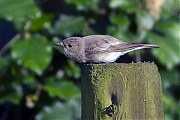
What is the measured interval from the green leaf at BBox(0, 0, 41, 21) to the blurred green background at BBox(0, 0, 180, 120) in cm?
9

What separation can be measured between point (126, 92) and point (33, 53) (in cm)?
271

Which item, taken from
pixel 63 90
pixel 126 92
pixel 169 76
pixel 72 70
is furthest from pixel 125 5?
pixel 126 92

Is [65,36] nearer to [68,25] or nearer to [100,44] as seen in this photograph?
[68,25]

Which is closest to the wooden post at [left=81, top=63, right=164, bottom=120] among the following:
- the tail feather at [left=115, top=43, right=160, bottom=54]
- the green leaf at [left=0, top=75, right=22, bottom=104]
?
the tail feather at [left=115, top=43, right=160, bottom=54]

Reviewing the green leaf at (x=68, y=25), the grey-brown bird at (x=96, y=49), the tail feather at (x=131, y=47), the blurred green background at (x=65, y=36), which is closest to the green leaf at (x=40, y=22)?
the blurred green background at (x=65, y=36)

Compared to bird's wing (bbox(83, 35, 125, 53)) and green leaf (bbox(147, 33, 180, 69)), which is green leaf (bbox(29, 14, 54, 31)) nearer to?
green leaf (bbox(147, 33, 180, 69))

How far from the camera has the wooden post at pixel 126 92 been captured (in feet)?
9.85

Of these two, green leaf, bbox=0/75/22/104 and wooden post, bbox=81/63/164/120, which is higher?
green leaf, bbox=0/75/22/104

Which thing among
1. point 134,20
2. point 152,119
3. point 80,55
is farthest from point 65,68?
point 152,119

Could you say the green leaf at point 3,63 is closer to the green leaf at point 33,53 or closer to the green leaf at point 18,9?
the green leaf at point 33,53

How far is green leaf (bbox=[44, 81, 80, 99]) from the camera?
6.09 metres

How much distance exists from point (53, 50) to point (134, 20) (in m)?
1.04

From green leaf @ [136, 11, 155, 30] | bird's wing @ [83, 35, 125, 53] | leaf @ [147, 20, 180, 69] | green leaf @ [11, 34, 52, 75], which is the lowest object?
bird's wing @ [83, 35, 125, 53]

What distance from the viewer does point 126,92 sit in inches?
118
